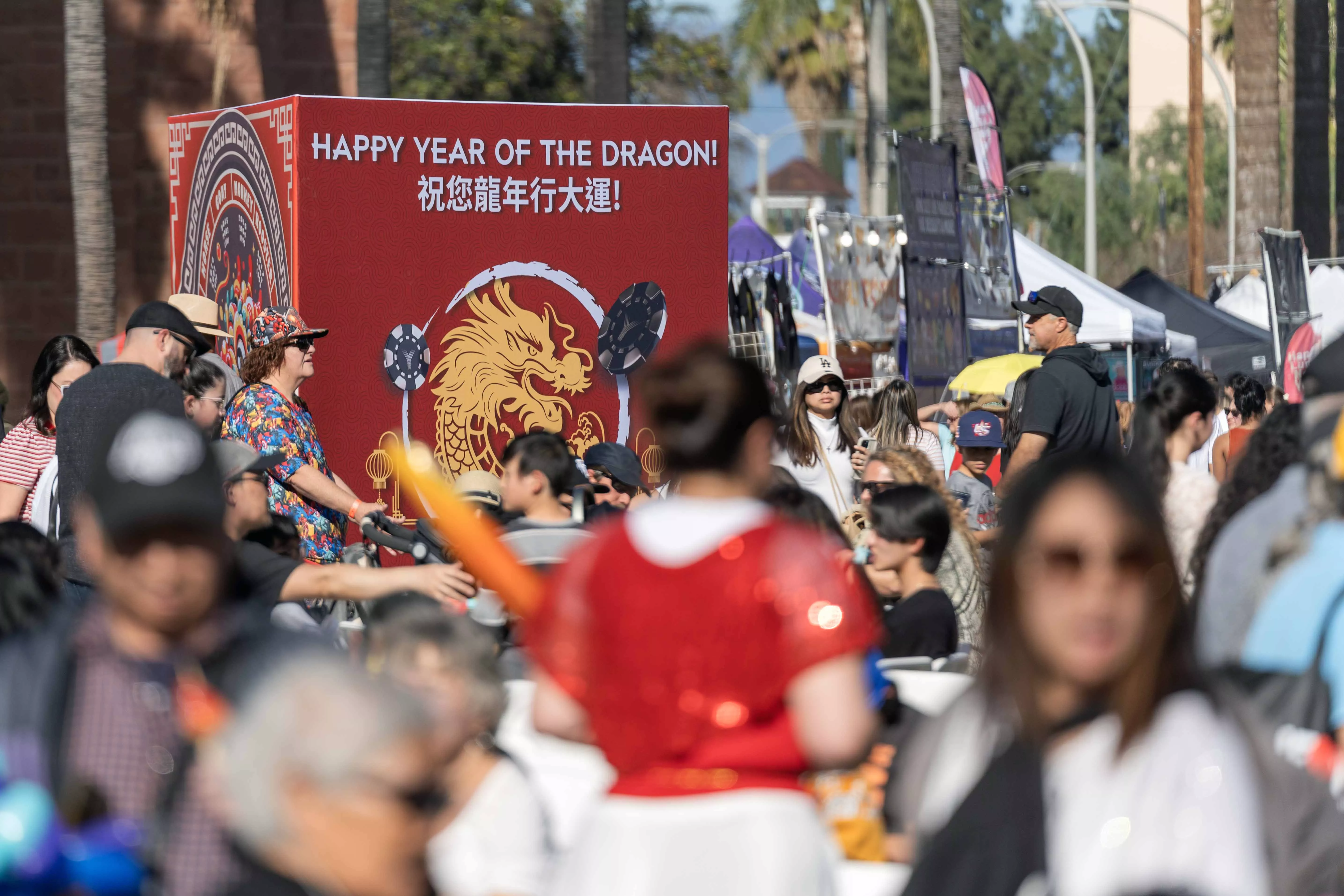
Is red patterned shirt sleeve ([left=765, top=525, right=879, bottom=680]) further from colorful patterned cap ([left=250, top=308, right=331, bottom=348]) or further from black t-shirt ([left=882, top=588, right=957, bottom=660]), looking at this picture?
colorful patterned cap ([left=250, top=308, right=331, bottom=348])

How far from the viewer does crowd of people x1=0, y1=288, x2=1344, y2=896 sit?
87.4 inches

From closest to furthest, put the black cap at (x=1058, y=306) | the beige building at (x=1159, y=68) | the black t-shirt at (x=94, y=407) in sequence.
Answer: the black t-shirt at (x=94, y=407)
the black cap at (x=1058, y=306)
the beige building at (x=1159, y=68)

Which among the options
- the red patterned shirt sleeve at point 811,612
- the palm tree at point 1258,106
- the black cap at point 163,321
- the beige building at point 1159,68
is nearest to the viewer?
the red patterned shirt sleeve at point 811,612

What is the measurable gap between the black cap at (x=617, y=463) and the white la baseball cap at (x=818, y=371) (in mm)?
1031

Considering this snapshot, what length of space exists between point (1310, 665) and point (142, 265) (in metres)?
17.0

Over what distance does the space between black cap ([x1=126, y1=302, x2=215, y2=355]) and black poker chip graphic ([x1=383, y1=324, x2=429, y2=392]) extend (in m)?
2.16

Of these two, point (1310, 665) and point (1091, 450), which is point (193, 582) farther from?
point (1310, 665)

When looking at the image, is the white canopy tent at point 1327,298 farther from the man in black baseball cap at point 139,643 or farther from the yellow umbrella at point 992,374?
the man in black baseball cap at point 139,643

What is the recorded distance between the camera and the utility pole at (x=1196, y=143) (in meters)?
28.0

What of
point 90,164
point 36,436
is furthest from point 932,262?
point 90,164

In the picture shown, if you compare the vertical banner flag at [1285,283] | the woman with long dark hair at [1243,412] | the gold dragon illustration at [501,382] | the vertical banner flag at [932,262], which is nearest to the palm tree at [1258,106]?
the vertical banner flag at [1285,283]

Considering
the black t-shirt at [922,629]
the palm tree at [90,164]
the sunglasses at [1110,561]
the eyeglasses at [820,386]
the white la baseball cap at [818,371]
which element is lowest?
the black t-shirt at [922,629]

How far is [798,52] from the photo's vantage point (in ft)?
189

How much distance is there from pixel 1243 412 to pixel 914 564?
664 centimetres
